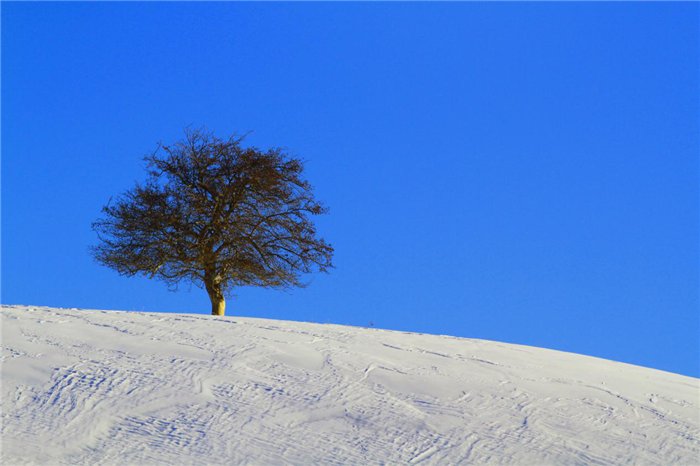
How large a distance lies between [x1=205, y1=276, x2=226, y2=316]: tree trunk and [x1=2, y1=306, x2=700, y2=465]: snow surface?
26.4ft

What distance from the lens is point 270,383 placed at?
7.59m

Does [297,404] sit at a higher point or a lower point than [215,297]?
lower

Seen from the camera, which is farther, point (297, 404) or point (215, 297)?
point (215, 297)

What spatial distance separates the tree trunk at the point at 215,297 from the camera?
18.0 meters

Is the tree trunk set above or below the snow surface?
above

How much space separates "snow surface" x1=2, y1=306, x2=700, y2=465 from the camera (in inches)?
247

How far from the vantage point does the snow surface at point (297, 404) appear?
6266 millimetres

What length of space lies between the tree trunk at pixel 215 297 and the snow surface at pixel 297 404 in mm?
8038

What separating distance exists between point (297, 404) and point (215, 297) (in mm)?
11389

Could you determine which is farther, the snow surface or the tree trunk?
the tree trunk

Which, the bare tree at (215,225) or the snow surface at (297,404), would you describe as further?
the bare tree at (215,225)

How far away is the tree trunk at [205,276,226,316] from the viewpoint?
59.0 feet

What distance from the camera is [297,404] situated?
280 inches

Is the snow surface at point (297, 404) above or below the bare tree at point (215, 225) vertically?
below
